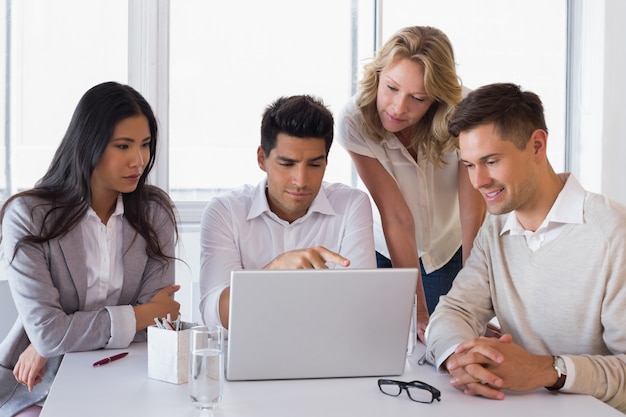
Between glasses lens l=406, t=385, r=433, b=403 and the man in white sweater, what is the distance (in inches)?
4.2

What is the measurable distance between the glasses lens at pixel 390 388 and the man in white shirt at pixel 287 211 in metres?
0.68

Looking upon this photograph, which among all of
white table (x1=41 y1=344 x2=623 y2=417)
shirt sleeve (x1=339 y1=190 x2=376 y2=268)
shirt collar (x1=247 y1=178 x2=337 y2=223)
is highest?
shirt collar (x1=247 y1=178 x2=337 y2=223)

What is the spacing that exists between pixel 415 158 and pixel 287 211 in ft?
1.88

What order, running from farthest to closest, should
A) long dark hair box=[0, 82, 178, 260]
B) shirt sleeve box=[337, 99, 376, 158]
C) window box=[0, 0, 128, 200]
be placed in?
window box=[0, 0, 128, 200]
shirt sleeve box=[337, 99, 376, 158]
long dark hair box=[0, 82, 178, 260]

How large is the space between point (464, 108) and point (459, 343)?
58 cm

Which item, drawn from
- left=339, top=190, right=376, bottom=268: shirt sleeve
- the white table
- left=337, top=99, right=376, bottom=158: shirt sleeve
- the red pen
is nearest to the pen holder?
the white table

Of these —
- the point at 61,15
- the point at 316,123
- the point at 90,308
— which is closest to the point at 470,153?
the point at 316,123

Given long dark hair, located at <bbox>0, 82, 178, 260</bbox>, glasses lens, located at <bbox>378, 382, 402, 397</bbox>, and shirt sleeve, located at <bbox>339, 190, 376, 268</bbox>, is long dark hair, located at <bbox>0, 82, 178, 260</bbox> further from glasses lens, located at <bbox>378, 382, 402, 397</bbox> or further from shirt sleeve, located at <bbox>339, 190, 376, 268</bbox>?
glasses lens, located at <bbox>378, 382, 402, 397</bbox>

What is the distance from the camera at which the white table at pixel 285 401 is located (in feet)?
4.34

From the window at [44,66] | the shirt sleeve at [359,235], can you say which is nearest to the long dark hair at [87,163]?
the shirt sleeve at [359,235]

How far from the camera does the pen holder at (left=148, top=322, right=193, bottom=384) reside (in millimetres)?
1478

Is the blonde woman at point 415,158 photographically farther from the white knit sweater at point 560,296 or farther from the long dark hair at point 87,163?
the long dark hair at point 87,163

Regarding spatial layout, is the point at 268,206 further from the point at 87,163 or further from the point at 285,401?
the point at 285,401

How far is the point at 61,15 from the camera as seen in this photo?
3.46m
